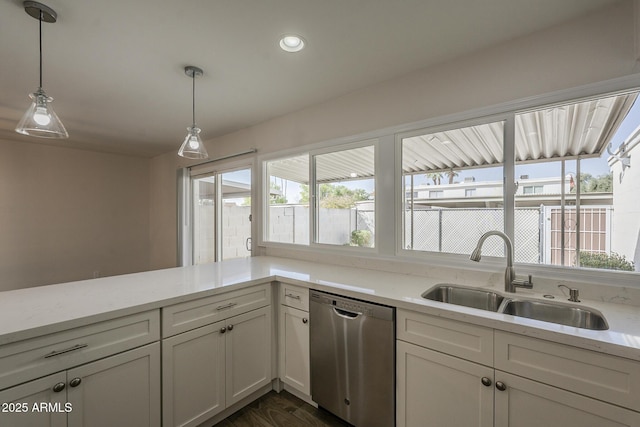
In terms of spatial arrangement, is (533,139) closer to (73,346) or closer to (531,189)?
(531,189)

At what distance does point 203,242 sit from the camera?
398 centimetres

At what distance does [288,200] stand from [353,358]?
1.73 metres

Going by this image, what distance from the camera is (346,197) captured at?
2.43 m

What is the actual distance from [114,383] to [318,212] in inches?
72.8

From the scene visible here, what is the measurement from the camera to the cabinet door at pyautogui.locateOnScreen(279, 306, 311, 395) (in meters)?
1.84

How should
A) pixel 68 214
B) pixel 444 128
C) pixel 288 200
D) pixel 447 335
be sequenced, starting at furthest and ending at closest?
pixel 68 214 → pixel 288 200 → pixel 444 128 → pixel 447 335

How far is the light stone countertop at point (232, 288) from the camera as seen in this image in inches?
39.8

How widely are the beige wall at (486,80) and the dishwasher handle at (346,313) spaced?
4.62 feet

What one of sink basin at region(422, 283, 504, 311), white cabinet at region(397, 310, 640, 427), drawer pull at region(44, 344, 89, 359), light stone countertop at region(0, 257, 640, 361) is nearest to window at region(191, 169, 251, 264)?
light stone countertop at region(0, 257, 640, 361)

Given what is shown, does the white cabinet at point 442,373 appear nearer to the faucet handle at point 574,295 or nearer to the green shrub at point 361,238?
the faucet handle at point 574,295

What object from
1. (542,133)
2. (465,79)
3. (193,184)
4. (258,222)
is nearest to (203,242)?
(193,184)

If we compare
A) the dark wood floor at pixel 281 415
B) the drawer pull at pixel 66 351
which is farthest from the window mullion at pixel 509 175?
the drawer pull at pixel 66 351

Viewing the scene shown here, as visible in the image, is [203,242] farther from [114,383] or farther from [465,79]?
[465,79]

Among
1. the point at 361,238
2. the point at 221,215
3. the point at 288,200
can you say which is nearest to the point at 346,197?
the point at 361,238
